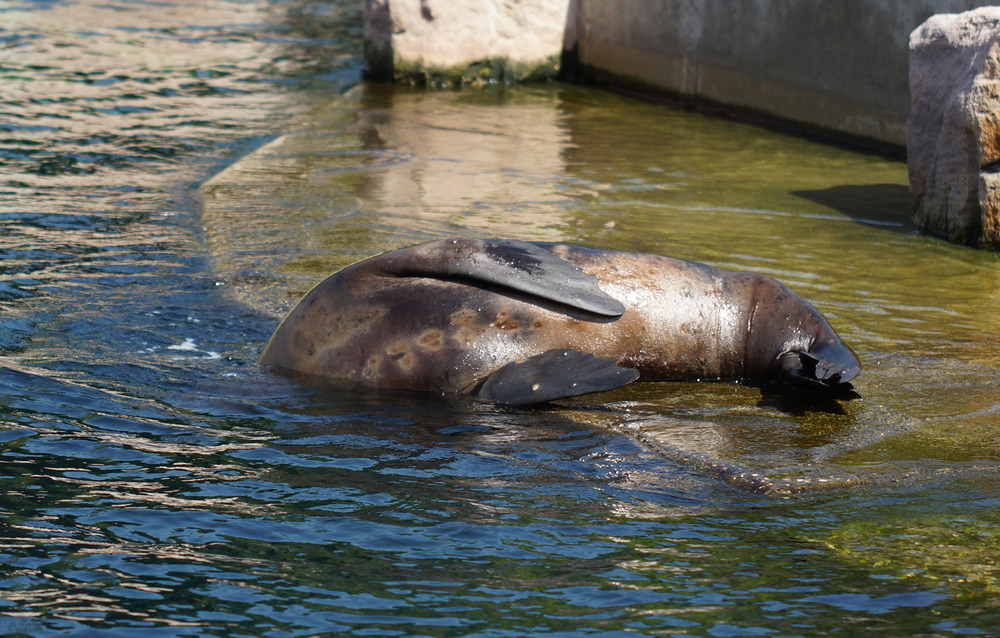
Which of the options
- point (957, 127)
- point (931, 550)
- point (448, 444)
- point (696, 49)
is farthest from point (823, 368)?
point (696, 49)

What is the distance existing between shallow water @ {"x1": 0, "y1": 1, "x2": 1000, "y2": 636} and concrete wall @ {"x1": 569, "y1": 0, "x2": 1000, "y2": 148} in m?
1.81

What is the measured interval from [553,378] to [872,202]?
5.30 metres

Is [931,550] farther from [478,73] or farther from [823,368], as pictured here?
[478,73]

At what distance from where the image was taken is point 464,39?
571 inches

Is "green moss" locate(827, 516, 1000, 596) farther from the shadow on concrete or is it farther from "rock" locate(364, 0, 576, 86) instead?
"rock" locate(364, 0, 576, 86)

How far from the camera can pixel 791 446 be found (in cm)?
416

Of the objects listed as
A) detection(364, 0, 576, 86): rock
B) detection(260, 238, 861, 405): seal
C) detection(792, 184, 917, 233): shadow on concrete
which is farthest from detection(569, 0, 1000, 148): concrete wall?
detection(260, 238, 861, 405): seal

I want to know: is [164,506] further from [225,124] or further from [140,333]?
[225,124]

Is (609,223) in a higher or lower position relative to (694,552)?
higher

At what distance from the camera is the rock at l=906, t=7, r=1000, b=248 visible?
24.1 feet

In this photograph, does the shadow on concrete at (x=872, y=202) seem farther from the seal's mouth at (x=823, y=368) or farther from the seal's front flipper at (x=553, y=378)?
the seal's front flipper at (x=553, y=378)

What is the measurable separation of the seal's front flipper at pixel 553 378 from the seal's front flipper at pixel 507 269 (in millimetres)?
277

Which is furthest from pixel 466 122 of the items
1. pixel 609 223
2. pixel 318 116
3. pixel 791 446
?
pixel 791 446

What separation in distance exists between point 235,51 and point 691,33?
22.8 feet
